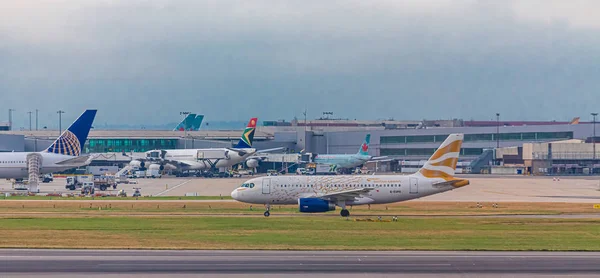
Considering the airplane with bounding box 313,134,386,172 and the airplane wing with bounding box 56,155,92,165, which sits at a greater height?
the airplane wing with bounding box 56,155,92,165

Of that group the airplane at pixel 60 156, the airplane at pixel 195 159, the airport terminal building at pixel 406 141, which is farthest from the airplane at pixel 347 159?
the airplane at pixel 60 156

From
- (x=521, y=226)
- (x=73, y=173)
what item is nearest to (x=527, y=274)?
(x=521, y=226)

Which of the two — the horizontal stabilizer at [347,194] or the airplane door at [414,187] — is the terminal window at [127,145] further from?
the airplane door at [414,187]

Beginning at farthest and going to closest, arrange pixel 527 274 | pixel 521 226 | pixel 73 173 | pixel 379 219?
1. pixel 73 173
2. pixel 379 219
3. pixel 521 226
4. pixel 527 274

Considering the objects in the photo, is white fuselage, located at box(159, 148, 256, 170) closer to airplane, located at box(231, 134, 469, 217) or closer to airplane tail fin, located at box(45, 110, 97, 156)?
airplane tail fin, located at box(45, 110, 97, 156)

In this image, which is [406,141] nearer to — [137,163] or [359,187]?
[137,163]

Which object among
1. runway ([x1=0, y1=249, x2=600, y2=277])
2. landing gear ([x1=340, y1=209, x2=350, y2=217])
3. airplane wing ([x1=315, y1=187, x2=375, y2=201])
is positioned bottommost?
landing gear ([x1=340, y1=209, x2=350, y2=217])

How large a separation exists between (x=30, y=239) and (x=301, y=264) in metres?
19.0

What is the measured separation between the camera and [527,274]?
111 feet

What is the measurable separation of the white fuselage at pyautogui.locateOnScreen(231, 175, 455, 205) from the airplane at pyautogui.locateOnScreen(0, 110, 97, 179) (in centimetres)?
4322

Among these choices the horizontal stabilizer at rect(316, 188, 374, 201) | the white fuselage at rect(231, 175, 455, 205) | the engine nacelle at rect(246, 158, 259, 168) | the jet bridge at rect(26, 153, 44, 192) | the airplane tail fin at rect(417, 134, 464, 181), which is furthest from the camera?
the engine nacelle at rect(246, 158, 259, 168)

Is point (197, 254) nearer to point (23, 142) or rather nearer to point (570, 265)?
point (570, 265)

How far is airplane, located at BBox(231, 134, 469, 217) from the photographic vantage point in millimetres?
65125

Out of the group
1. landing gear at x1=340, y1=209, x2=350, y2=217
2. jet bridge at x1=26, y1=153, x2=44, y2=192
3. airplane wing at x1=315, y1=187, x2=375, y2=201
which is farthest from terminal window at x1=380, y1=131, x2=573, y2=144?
landing gear at x1=340, y1=209, x2=350, y2=217
